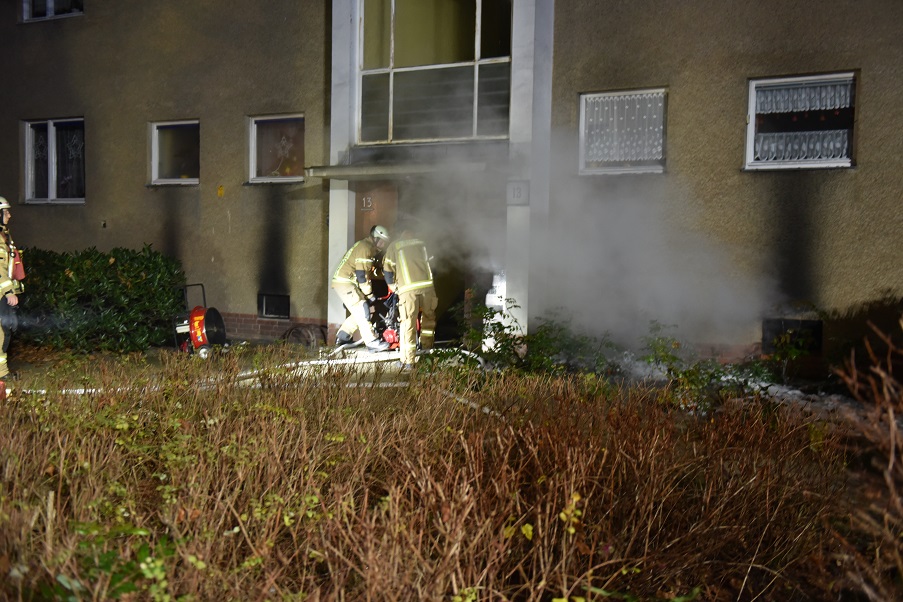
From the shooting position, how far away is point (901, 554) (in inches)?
118

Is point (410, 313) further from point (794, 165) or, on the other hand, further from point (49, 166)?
point (49, 166)

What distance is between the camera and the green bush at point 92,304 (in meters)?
→ 11.2

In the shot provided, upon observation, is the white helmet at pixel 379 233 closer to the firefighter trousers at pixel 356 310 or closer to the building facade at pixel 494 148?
the firefighter trousers at pixel 356 310

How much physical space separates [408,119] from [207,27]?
360 cm

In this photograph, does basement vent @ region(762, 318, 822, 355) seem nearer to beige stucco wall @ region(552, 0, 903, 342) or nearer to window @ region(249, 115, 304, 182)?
beige stucco wall @ region(552, 0, 903, 342)

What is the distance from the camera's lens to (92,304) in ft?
37.3

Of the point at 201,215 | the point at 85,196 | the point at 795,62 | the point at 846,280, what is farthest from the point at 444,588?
the point at 85,196

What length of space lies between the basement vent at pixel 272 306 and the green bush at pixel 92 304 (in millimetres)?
1311

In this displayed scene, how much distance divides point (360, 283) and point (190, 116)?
15.0 feet

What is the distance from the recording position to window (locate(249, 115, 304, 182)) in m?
12.8

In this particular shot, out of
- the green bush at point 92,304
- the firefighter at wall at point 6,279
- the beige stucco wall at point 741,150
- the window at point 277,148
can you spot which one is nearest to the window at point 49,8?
the window at point 277,148

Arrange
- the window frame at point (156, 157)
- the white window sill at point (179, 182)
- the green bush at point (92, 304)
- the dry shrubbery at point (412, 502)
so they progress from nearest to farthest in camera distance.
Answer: the dry shrubbery at point (412, 502)
the green bush at point (92, 304)
the white window sill at point (179, 182)
the window frame at point (156, 157)

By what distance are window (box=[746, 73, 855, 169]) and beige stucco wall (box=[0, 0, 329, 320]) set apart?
5774mm

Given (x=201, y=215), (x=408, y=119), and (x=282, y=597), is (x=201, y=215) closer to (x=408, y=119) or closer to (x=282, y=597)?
(x=408, y=119)
